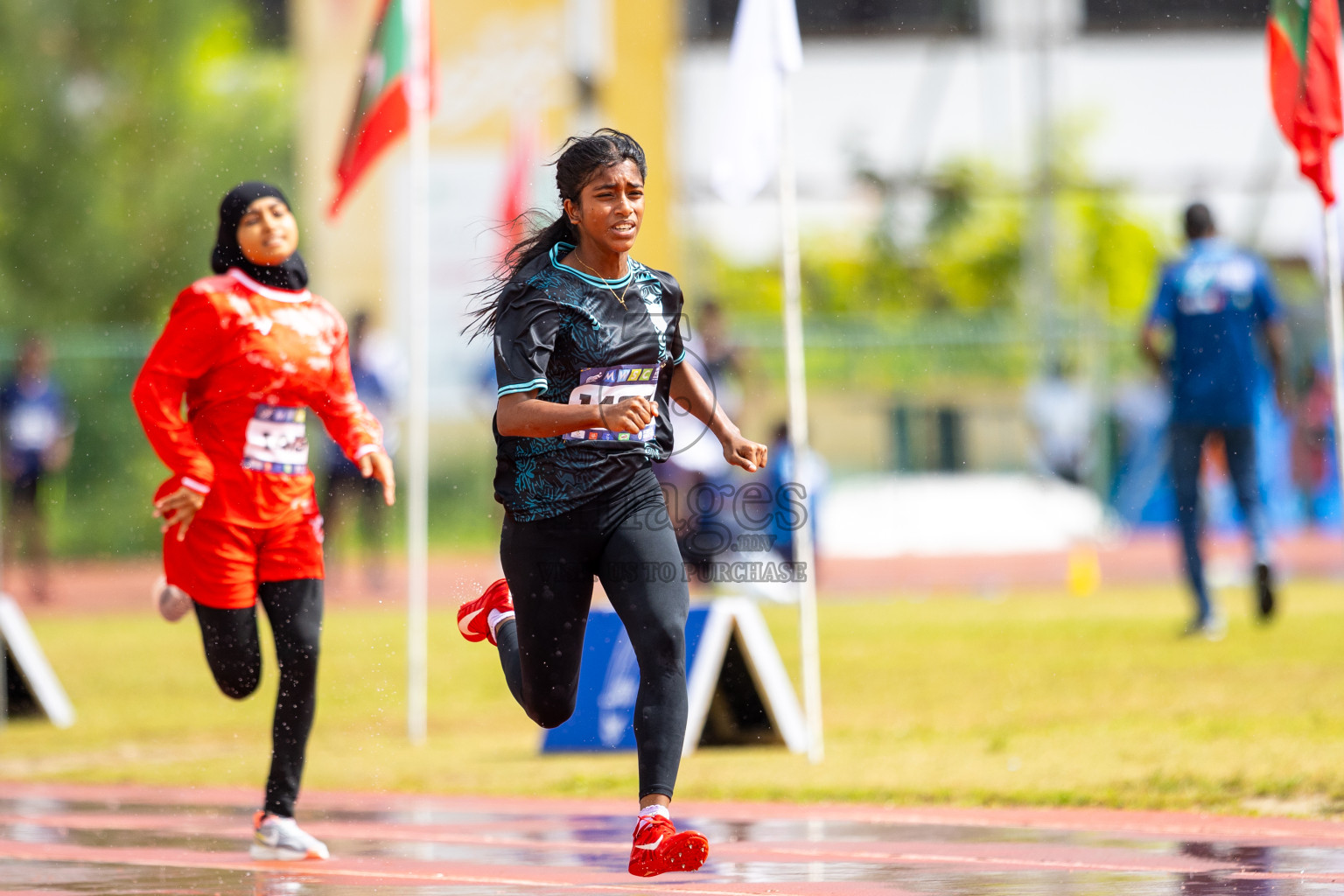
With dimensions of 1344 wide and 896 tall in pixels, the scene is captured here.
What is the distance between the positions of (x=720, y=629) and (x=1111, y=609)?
7034 millimetres

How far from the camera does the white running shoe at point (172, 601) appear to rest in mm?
6660

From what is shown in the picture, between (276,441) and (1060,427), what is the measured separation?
18.2m

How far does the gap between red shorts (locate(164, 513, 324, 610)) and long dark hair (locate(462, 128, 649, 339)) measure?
123 cm

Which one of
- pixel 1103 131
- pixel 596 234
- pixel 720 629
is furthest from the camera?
pixel 1103 131

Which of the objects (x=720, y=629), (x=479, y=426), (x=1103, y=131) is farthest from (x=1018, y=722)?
(x=1103, y=131)

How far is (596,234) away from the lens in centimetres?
551

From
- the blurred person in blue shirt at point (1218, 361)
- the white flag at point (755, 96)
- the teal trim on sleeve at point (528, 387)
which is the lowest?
the teal trim on sleeve at point (528, 387)

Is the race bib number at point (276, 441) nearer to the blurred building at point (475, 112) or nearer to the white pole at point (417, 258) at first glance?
the white pole at point (417, 258)

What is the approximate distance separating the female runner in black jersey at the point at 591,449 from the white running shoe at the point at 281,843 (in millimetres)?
1305

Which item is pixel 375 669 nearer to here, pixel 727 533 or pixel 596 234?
pixel 727 533

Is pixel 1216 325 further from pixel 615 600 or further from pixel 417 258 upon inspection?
pixel 615 600

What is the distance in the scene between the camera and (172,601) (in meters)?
6.69

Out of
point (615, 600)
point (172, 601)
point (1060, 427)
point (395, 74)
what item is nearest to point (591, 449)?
point (615, 600)

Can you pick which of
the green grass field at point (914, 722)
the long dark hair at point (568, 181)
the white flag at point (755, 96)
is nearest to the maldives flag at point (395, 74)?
the white flag at point (755, 96)
